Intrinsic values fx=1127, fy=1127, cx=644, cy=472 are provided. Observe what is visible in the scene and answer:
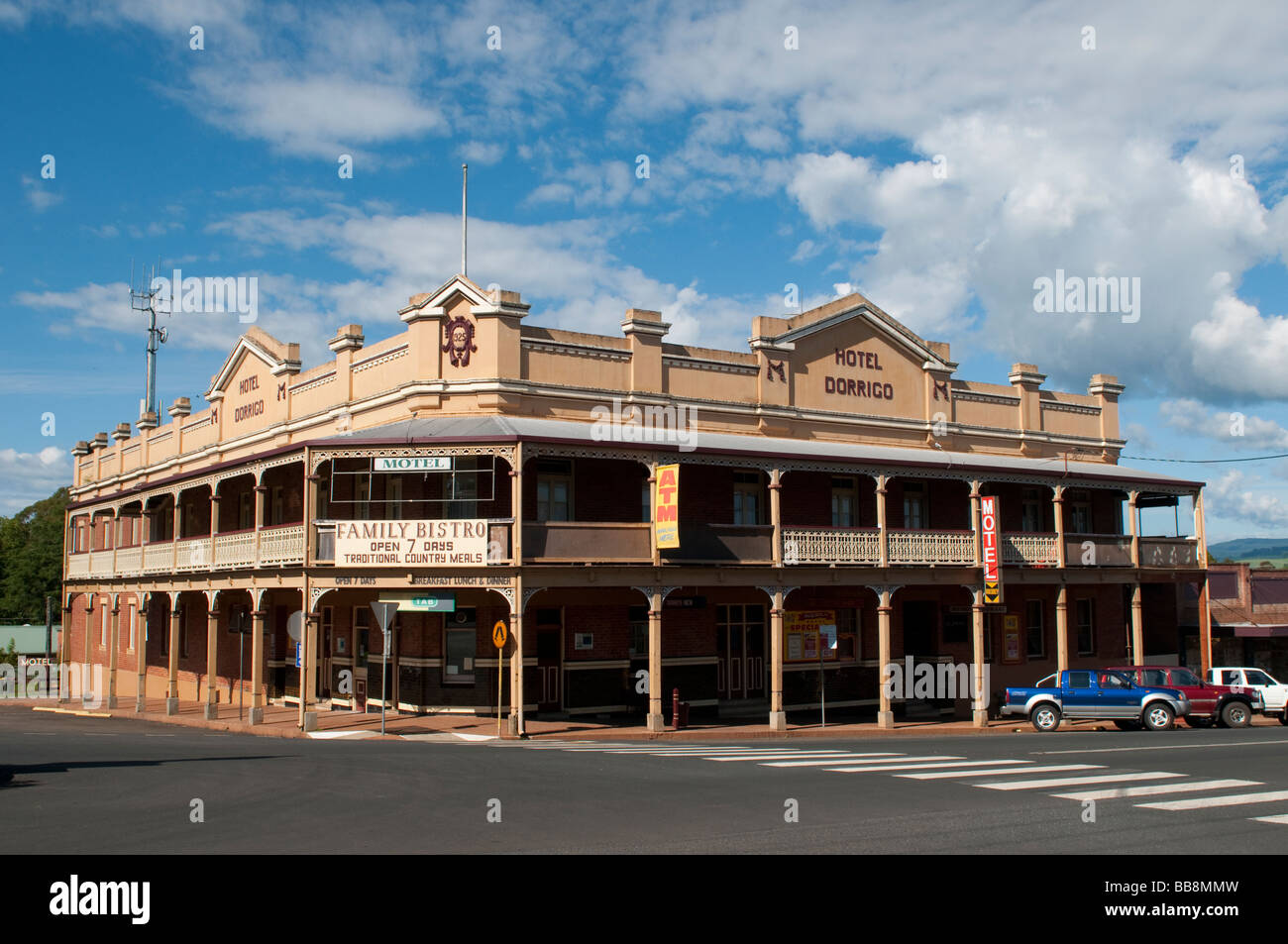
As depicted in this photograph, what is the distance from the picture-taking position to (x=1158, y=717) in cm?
2638

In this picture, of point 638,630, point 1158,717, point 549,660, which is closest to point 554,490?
point 549,660

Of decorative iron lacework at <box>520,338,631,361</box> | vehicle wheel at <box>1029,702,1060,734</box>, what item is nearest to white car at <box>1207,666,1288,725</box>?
vehicle wheel at <box>1029,702,1060,734</box>

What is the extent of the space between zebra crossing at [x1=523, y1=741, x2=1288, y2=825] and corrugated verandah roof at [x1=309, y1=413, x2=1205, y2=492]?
21.2 ft

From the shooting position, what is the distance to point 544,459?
26594 mm

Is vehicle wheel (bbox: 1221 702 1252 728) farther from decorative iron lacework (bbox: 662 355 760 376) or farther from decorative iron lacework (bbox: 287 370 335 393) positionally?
decorative iron lacework (bbox: 287 370 335 393)

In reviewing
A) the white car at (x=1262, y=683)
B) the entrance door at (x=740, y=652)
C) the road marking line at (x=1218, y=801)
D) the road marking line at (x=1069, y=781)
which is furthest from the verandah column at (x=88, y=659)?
the road marking line at (x=1218, y=801)

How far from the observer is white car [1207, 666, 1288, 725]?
28984 mm

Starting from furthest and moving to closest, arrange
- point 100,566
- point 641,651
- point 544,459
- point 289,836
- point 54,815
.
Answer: point 100,566, point 641,651, point 544,459, point 54,815, point 289,836

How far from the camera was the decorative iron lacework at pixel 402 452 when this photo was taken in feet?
77.8

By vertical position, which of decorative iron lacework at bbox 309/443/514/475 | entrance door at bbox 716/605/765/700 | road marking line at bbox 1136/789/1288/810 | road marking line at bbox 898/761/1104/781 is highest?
decorative iron lacework at bbox 309/443/514/475

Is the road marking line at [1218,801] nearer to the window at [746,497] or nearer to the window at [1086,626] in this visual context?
the window at [746,497]
